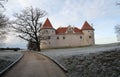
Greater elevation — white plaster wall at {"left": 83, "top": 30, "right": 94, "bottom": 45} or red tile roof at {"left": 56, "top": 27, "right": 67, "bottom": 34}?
red tile roof at {"left": 56, "top": 27, "right": 67, "bottom": 34}

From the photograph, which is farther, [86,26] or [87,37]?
[86,26]

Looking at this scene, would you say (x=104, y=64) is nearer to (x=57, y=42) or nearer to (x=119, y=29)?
(x=119, y=29)

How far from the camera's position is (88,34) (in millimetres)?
Answer: 105562

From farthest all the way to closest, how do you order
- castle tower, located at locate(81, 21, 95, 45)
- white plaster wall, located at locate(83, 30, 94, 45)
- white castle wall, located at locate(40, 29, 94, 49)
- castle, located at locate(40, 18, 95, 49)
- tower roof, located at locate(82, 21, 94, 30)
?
1. tower roof, located at locate(82, 21, 94, 30)
2. castle tower, located at locate(81, 21, 95, 45)
3. white plaster wall, located at locate(83, 30, 94, 45)
4. white castle wall, located at locate(40, 29, 94, 49)
5. castle, located at locate(40, 18, 95, 49)

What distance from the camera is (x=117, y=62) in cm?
1484

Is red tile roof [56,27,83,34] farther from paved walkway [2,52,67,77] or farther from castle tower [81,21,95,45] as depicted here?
paved walkway [2,52,67,77]

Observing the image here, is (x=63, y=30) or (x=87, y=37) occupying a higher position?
(x=63, y=30)

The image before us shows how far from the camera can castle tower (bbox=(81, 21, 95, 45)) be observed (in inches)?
4038

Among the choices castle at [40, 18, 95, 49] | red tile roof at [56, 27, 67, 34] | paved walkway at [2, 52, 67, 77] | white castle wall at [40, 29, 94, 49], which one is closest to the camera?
paved walkway at [2, 52, 67, 77]

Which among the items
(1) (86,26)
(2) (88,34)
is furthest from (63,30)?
(2) (88,34)

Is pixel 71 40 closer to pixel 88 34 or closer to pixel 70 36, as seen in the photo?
pixel 70 36

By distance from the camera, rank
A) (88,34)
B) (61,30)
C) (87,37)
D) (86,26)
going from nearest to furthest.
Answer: (87,37) < (88,34) < (61,30) < (86,26)

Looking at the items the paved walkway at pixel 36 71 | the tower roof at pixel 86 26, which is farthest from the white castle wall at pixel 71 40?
the paved walkway at pixel 36 71

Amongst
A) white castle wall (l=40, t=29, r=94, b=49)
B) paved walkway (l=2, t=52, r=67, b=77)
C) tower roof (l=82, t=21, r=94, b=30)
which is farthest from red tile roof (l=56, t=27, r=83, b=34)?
paved walkway (l=2, t=52, r=67, b=77)
